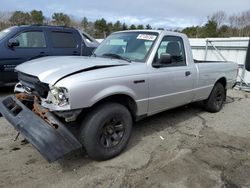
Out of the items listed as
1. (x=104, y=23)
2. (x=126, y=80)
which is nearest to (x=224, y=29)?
(x=104, y=23)

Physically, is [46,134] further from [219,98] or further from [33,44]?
[33,44]

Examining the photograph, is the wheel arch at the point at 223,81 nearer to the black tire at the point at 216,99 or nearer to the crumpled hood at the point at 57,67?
the black tire at the point at 216,99

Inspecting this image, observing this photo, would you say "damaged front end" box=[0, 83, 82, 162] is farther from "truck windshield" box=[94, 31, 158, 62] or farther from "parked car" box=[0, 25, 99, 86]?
"parked car" box=[0, 25, 99, 86]

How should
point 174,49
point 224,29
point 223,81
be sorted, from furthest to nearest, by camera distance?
point 224,29, point 223,81, point 174,49

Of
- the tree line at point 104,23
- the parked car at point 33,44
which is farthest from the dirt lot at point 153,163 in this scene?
the tree line at point 104,23

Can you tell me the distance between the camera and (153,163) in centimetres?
372

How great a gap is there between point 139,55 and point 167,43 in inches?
28.8

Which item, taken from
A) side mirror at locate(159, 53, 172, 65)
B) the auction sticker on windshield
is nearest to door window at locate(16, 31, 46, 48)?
the auction sticker on windshield

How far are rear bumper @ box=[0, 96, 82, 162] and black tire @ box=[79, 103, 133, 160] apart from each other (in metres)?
0.28

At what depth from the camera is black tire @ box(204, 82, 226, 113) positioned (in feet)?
20.1

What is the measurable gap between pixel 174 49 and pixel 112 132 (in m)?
2.15

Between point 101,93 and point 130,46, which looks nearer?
point 101,93

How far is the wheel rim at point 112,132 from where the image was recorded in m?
3.62

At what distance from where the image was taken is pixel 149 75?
411 centimetres
